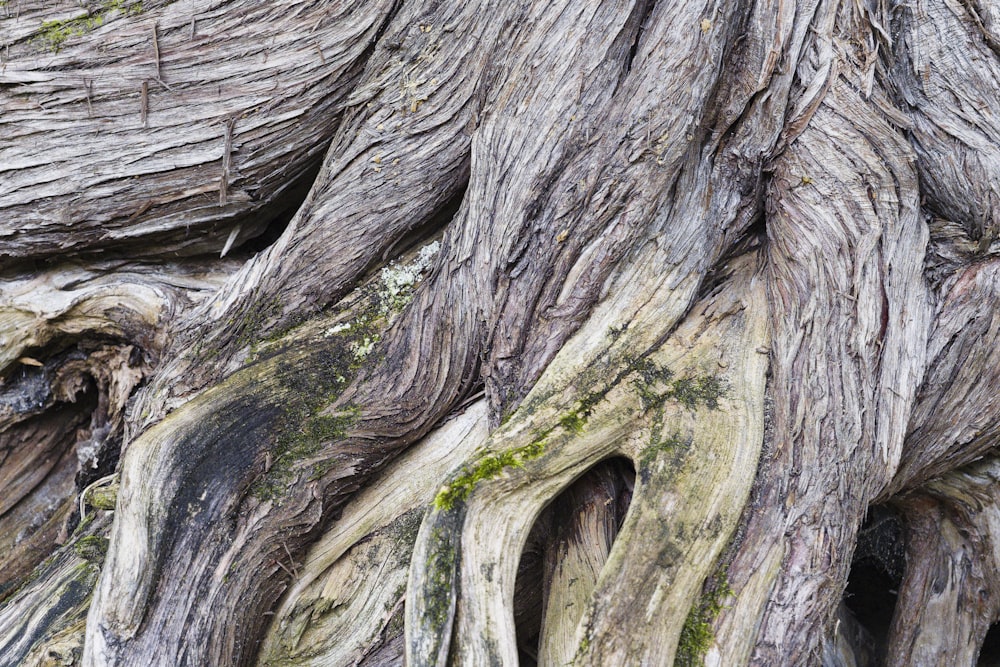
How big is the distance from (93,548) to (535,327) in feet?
8.57

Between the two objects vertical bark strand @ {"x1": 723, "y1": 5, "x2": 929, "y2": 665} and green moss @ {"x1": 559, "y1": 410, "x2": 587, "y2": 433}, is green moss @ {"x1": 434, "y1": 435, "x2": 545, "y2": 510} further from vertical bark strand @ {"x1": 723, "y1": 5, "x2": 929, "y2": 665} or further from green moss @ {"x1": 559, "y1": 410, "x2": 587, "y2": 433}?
vertical bark strand @ {"x1": 723, "y1": 5, "x2": 929, "y2": 665}

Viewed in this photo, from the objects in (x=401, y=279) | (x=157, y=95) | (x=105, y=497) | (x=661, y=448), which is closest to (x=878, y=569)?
(x=661, y=448)

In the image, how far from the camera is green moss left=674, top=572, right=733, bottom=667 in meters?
3.11

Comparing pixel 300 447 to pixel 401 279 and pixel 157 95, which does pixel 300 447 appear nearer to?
pixel 401 279

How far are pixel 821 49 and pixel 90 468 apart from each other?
510 cm

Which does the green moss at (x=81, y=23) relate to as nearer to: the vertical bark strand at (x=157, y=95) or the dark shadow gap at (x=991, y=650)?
the vertical bark strand at (x=157, y=95)

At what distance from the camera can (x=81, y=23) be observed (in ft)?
15.4

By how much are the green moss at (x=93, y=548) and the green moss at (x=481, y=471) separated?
6.53 feet

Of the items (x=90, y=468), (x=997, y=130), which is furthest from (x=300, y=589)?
(x=997, y=130)

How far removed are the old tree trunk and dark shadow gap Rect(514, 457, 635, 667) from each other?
0.02 metres

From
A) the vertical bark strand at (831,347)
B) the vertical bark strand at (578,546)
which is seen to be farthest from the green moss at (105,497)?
the vertical bark strand at (831,347)

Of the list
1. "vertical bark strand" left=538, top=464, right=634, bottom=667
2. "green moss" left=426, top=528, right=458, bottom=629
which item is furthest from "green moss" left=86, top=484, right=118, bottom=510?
"vertical bark strand" left=538, top=464, right=634, bottom=667

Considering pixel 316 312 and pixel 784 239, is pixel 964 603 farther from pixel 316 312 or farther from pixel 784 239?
pixel 316 312

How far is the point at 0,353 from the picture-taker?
4953mm
